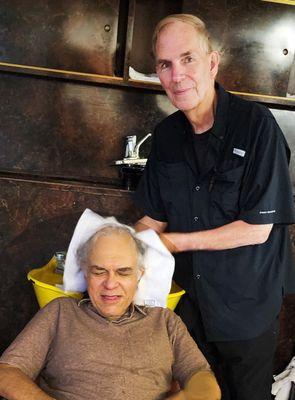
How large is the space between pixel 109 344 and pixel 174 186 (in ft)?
A: 2.58

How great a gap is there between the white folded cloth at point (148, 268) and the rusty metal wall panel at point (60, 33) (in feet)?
5.74

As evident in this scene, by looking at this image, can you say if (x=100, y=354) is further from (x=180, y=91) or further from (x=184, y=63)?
(x=184, y=63)

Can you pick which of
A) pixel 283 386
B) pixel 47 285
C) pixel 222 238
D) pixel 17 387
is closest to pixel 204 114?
pixel 222 238

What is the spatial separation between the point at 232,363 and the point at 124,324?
1.94ft

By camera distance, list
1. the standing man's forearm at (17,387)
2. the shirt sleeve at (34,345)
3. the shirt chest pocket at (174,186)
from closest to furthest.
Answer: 1. the standing man's forearm at (17,387)
2. the shirt sleeve at (34,345)
3. the shirt chest pocket at (174,186)

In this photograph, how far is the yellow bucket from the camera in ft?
7.48

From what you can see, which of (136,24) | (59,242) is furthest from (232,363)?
(136,24)

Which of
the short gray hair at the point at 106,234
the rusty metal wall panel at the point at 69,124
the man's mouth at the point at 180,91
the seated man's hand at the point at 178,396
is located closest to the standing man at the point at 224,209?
the man's mouth at the point at 180,91

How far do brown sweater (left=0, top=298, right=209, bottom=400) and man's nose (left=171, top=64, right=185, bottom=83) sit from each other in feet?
3.13

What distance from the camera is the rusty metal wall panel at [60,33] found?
356 cm

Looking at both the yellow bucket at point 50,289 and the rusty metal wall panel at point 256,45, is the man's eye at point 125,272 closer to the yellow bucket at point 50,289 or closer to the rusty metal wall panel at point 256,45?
the yellow bucket at point 50,289

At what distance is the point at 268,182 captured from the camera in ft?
7.16

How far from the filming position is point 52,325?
6.84 ft

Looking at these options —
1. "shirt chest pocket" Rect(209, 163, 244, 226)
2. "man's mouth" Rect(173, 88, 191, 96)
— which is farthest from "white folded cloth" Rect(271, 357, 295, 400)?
"man's mouth" Rect(173, 88, 191, 96)
